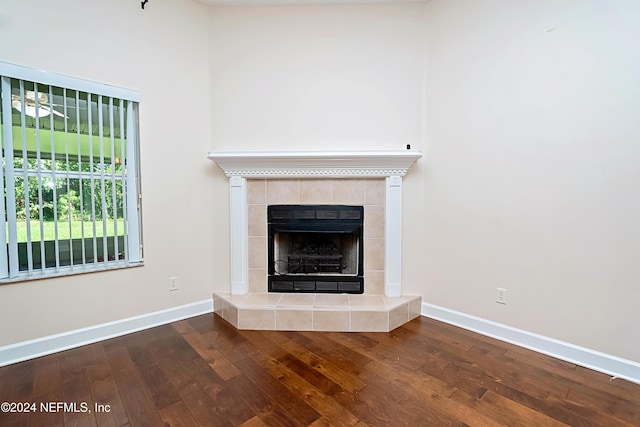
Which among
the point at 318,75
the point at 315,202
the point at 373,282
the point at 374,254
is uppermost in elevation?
the point at 318,75

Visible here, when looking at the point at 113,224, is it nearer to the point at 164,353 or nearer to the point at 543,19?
the point at 164,353

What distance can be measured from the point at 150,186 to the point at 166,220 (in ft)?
1.04

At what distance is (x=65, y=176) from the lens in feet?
6.84

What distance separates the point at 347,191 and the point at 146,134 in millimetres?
1804

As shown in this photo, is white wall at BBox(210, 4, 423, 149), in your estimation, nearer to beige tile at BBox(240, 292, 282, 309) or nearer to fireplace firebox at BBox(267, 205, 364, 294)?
fireplace firebox at BBox(267, 205, 364, 294)

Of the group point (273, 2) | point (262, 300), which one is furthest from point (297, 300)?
point (273, 2)

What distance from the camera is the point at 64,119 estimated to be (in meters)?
2.07

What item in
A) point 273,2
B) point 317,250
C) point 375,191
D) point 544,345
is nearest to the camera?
point 544,345

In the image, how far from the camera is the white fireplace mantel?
2531mm

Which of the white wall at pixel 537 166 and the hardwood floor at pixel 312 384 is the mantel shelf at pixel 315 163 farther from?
the hardwood floor at pixel 312 384

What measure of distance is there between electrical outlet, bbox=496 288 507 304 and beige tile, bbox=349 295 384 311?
0.91m

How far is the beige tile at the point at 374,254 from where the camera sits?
8.96 feet

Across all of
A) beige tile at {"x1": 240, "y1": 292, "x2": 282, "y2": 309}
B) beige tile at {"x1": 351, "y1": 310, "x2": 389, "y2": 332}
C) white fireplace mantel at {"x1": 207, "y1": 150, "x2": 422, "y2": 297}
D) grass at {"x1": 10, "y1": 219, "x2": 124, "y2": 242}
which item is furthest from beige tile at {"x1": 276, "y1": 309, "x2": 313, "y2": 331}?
grass at {"x1": 10, "y1": 219, "x2": 124, "y2": 242}

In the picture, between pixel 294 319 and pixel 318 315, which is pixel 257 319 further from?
pixel 318 315
